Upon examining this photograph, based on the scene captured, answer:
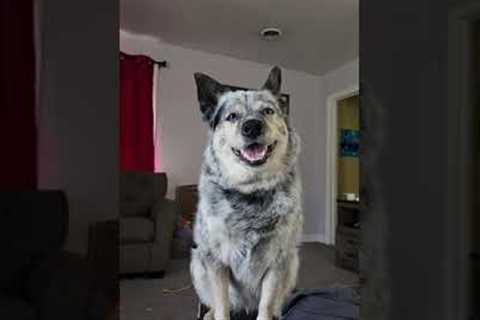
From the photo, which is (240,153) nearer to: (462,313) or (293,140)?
(293,140)

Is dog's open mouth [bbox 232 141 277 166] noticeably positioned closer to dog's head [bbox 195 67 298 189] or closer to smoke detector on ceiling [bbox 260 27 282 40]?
dog's head [bbox 195 67 298 189]

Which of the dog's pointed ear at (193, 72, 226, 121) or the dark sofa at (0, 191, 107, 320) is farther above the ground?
the dog's pointed ear at (193, 72, 226, 121)

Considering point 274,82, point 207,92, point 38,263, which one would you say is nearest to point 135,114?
point 207,92

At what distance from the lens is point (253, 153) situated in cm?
59

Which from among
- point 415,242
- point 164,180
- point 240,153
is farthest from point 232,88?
point 415,242

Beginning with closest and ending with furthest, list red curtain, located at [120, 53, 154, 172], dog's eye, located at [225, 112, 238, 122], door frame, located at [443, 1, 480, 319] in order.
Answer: door frame, located at [443, 1, 480, 319] → red curtain, located at [120, 53, 154, 172] → dog's eye, located at [225, 112, 238, 122]

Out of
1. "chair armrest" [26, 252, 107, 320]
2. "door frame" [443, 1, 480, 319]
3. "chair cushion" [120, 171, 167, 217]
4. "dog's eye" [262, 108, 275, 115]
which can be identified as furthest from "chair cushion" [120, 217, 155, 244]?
"door frame" [443, 1, 480, 319]

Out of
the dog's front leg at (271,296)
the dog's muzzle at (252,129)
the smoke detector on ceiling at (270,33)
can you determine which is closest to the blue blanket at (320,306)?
the dog's front leg at (271,296)

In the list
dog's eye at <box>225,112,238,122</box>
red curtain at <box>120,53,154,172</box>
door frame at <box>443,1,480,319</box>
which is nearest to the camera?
door frame at <box>443,1,480,319</box>

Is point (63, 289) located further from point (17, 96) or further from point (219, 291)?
point (219, 291)

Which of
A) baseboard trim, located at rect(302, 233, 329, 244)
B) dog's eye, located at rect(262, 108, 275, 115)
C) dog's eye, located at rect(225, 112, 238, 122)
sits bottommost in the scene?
baseboard trim, located at rect(302, 233, 329, 244)

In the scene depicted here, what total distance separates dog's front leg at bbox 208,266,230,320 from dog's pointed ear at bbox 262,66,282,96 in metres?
0.28

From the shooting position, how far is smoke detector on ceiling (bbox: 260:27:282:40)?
0.54 metres

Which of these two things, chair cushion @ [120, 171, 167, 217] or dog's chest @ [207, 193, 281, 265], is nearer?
chair cushion @ [120, 171, 167, 217]
